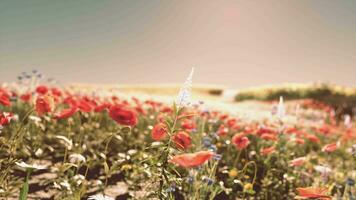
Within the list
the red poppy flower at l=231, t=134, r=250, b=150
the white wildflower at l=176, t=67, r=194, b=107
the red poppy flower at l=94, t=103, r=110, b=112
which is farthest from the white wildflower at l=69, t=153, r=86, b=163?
the red poppy flower at l=231, t=134, r=250, b=150

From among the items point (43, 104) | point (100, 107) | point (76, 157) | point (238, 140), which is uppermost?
point (43, 104)

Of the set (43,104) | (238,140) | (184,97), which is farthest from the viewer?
(238,140)

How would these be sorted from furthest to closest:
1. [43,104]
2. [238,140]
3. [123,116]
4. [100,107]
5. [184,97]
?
[100,107]
[238,140]
[123,116]
[43,104]
[184,97]

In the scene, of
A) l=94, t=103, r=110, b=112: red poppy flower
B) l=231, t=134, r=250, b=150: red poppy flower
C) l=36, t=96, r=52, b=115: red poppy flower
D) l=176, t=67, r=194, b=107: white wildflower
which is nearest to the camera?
l=176, t=67, r=194, b=107: white wildflower

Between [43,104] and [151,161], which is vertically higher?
[43,104]

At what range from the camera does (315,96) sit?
30.2 metres

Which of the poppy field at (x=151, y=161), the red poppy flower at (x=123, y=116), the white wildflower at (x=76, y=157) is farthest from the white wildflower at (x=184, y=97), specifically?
the white wildflower at (x=76, y=157)

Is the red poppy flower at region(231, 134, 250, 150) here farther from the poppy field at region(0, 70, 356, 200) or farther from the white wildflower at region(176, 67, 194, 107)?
the white wildflower at region(176, 67, 194, 107)

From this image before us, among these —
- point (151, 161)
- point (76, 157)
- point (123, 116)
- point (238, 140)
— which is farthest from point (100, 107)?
point (151, 161)

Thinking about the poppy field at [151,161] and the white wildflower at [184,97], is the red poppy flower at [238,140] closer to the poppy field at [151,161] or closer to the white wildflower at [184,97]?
the poppy field at [151,161]

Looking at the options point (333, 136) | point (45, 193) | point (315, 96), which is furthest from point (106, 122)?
point (315, 96)

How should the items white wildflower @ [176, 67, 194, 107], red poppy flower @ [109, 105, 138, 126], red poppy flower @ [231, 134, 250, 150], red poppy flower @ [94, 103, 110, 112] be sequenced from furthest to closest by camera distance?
red poppy flower @ [94, 103, 110, 112], red poppy flower @ [231, 134, 250, 150], red poppy flower @ [109, 105, 138, 126], white wildflower @ [176, 67, 194, 107]

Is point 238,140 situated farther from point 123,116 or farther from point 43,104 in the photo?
point 43,104

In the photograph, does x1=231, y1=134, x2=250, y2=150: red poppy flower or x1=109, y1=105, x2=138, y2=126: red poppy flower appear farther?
x1=231, y1=134, x2=250, y2=150: red poppy flower
